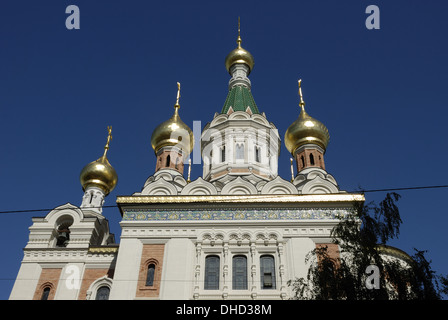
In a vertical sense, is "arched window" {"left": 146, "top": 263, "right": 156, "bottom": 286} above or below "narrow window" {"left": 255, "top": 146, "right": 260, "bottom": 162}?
below

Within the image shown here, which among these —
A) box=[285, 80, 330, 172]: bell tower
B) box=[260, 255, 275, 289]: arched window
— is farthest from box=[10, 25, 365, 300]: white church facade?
box=[285, 80, 330, 172]: bell tower

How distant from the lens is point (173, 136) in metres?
17.8

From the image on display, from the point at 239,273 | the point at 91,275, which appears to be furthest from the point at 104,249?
the point at 239,273

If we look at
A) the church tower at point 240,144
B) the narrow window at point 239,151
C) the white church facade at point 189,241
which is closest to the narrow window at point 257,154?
the church tower at point 240,144

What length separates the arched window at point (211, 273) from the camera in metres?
12.1

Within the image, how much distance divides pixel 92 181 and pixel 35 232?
10.5 feet

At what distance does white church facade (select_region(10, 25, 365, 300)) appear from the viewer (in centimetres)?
1202

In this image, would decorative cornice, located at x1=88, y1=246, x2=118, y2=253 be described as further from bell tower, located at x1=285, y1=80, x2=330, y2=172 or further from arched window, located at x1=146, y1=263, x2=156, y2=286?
bell tower, located at x1=285, y1=80, x2=330, y2=172

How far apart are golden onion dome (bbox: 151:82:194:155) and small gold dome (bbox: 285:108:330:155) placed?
377 cm
